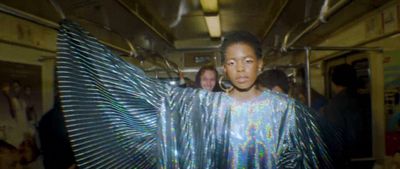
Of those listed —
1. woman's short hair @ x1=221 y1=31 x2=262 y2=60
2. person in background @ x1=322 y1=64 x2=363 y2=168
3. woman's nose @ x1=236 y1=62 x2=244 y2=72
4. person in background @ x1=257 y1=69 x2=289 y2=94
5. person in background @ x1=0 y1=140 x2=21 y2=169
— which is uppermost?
woman's short hair @ x1=221 y1=31 x2=262 y2=60

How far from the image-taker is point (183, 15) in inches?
113

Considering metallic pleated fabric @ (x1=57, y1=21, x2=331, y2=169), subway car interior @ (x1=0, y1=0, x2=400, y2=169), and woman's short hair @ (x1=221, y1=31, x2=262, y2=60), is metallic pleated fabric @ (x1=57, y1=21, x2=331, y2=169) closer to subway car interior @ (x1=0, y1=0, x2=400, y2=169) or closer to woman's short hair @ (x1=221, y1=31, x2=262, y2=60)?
subway car interior @ (x1=0, y1=0, x2=400, y2=169)

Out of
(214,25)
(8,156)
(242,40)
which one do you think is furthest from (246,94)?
(214,25)

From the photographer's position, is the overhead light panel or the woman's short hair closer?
the woman's short hair

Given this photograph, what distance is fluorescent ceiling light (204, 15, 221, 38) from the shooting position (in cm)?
285

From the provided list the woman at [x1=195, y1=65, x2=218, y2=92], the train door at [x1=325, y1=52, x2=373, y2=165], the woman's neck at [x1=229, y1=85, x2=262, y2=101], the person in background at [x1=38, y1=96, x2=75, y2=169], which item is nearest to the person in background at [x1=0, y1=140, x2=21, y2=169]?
the person in background at [x1=38, y1=96, x2=75, y2=169]

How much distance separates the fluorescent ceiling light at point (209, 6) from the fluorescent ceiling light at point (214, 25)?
175 mm

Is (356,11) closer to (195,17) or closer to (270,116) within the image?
(195,17)

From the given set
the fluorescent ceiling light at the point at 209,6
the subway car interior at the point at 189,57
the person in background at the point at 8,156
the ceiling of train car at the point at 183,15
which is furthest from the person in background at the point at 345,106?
the person in background at the point at 8,156

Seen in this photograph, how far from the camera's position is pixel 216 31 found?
356 centimetres

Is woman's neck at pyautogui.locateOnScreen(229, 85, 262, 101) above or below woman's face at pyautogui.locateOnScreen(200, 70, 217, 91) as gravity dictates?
below

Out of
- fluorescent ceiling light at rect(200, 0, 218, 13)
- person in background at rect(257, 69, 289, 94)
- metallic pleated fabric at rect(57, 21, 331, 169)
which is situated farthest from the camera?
fluorescent ceiling light at rect(200, 0, 218, 13)

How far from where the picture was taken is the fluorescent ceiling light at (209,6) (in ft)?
7.82

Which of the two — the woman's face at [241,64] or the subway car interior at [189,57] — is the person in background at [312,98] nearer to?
the subway car interior at [189,57]
